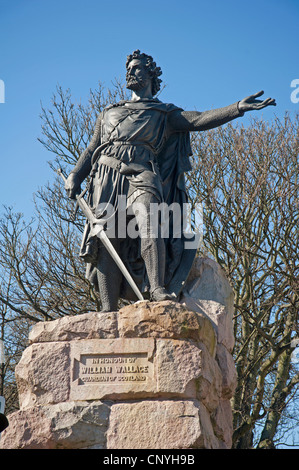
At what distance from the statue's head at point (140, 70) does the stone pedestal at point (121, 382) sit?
2234 mm

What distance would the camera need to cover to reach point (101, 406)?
237 inches

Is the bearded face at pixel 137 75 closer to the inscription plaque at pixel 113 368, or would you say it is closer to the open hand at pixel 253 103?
the open hand at pixel 253 103

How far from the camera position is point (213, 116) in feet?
23.8

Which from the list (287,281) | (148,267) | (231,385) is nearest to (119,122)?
(148,267)

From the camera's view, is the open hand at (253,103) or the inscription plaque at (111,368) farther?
the open hand at (253,103)

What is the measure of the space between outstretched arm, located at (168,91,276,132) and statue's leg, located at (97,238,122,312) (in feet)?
4.10

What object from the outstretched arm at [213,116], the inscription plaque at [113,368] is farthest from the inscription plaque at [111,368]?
the outstretched arm at [213,116]

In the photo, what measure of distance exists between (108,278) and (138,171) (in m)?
0.93

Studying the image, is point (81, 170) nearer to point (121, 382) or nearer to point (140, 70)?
point (140, 70)

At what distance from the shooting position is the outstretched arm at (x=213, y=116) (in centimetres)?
703

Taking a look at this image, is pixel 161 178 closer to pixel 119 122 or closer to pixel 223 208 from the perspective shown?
pixel 119 122

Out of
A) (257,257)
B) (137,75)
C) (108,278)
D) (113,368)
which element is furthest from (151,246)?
(257,257)

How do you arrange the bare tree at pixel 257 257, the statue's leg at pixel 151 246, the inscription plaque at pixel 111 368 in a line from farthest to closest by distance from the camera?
the bare tree at pixel 257 257 → the statue's leg at pixel 151 246 → the inscription plaque at pixel 111 368
